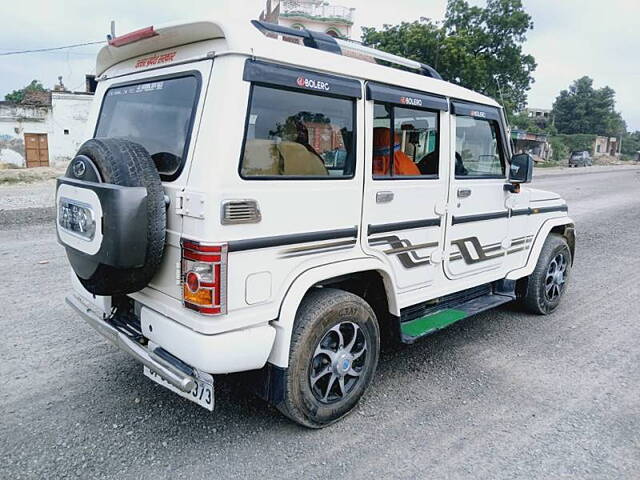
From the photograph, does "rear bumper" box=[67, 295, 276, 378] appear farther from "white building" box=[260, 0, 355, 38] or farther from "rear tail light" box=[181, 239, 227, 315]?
"white building" box=[260, 0, 355, 38]

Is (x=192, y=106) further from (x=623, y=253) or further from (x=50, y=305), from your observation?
(x=623, y=253)

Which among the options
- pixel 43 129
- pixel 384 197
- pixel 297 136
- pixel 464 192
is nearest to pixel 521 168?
pixel 464 192

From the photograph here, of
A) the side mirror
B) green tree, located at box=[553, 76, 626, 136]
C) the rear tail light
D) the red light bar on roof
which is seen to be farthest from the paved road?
green tree, located at box=[553, 76, 626, 136]

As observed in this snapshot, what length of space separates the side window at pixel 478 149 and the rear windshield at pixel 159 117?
2.20m

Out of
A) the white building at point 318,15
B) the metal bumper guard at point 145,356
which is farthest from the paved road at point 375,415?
the white building at point 318,15

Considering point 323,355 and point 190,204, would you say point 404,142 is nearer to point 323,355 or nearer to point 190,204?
point 323,355

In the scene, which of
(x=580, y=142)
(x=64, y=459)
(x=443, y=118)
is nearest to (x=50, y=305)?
(x=64, y=459)

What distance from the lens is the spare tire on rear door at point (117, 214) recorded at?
2.46 meters

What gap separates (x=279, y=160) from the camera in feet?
9.13

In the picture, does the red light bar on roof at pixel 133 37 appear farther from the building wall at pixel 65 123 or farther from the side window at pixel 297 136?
the building wall at pixel 65 123

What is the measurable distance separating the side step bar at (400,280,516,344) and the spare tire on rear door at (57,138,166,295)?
1883 millimetres

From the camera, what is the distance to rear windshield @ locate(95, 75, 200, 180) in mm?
2705

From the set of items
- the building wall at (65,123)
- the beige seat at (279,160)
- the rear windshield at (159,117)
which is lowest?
the beige seat at (279,160)

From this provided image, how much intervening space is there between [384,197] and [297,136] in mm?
762
